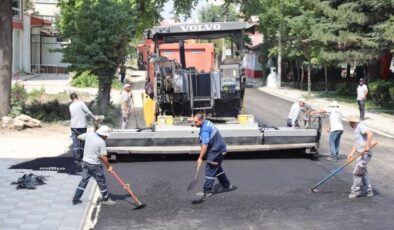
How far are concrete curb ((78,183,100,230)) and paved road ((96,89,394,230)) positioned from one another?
162 millimetres

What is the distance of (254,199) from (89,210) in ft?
9.28

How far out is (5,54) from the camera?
18547mm

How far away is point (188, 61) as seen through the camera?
59.3 feet

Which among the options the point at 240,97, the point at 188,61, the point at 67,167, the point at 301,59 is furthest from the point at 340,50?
the point at 67,167

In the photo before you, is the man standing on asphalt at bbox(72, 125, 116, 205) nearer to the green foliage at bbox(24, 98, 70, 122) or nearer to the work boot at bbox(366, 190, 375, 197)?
the work boot at bbox(366, 190, 375, 197)

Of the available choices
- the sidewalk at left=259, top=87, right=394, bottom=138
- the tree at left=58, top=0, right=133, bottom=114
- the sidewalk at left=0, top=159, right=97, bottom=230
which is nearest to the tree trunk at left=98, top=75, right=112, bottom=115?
the tree at left=58, top=0, right=133, bottom=114

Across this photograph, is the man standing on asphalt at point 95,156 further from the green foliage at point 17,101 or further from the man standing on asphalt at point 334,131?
the green foliage at point 17,101

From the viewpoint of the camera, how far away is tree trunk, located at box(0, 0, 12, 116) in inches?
723

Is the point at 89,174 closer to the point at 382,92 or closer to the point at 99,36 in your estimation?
the point at 99,36

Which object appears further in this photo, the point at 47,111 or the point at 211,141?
the point at 47,111

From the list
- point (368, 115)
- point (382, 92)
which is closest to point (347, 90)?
point (382, 92)

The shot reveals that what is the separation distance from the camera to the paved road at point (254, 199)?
332 inches

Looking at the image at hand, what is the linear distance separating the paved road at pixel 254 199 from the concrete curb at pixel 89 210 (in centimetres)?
16

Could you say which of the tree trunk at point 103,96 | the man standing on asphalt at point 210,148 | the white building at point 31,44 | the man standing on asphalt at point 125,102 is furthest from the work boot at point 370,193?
the white building at point 31,44
